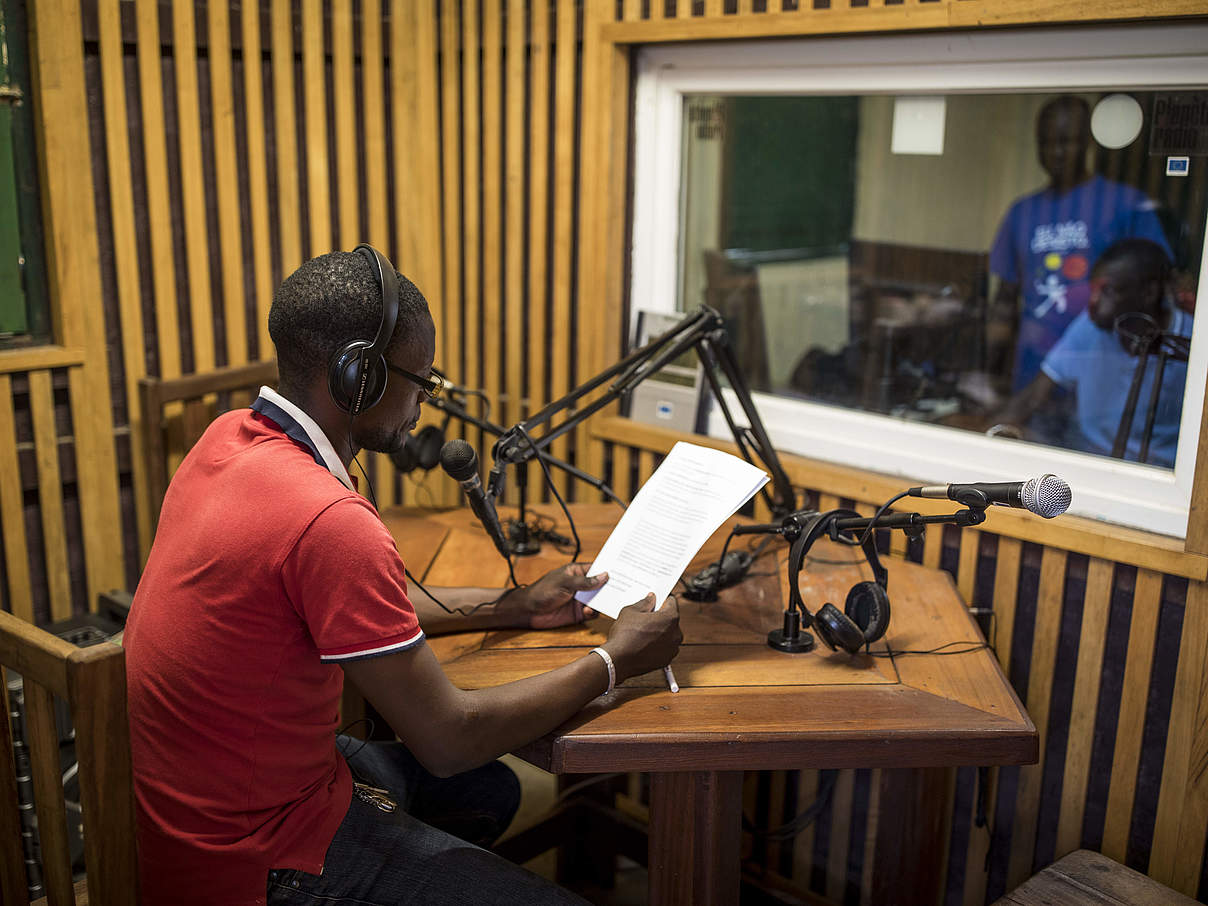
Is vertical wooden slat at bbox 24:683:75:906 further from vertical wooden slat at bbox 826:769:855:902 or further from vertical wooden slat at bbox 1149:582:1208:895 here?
vertical wooden slat at bbox 1149:582:1208:895

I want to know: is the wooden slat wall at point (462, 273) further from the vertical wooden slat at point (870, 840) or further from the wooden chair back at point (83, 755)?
the wooden chair back at point (83, 755)

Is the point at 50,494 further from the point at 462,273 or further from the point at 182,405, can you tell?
the point at 462,273

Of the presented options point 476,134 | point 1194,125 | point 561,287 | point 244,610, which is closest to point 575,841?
point 561,287

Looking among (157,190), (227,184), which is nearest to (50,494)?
(157,190)

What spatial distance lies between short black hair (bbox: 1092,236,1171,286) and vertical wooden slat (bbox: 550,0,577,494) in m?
1.49

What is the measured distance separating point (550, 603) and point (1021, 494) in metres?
0.82

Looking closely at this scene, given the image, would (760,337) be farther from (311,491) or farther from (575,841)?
(311,491)

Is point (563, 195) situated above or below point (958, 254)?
above

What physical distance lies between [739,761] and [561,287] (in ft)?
5.43

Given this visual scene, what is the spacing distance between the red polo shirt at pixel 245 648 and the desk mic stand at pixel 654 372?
61 cm

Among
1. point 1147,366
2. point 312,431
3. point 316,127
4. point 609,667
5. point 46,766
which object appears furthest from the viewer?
point 316,127

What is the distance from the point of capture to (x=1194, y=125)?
2.18 m

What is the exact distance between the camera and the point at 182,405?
114 inches

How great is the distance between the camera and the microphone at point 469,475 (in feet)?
6.46
